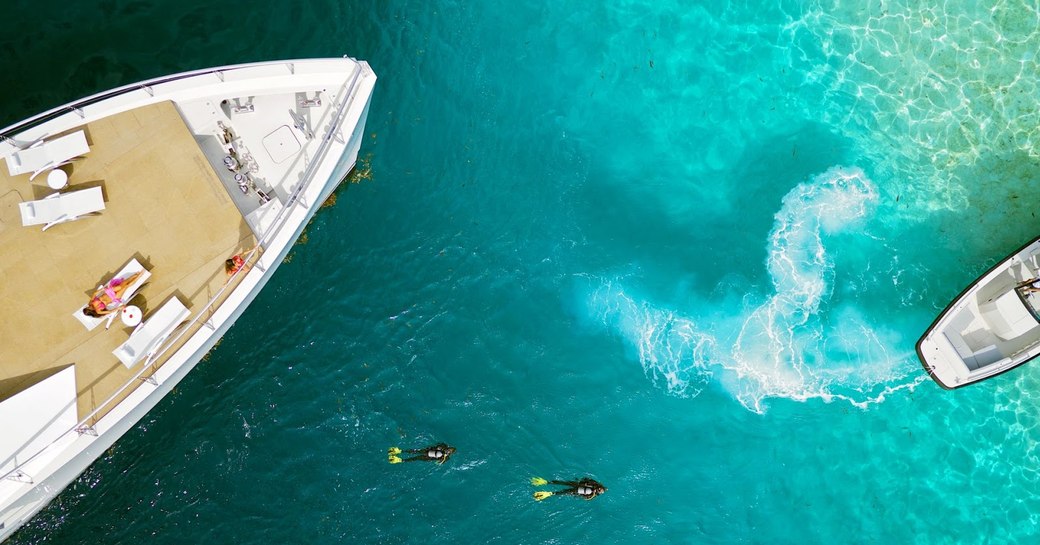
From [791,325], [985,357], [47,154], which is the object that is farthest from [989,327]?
[47,154]

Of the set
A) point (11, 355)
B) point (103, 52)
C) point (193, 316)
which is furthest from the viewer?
point (103, 52)

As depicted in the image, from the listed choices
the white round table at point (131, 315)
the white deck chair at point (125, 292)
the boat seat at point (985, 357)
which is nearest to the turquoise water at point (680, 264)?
the boat seat at point (985, 357)

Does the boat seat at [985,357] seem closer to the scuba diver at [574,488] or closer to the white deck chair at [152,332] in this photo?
the scuba diver at [574,488]

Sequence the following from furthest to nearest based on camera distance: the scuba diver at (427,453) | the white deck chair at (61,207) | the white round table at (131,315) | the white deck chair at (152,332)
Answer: the scuba diver at (427,453), the white deck chair at (152,332), the white round table at (131,315), the white deck chair at (61,207)

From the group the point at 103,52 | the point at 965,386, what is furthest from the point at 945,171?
the point at 103,52

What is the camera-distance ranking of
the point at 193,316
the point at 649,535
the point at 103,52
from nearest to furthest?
1. the point at 193,316
2. the point at 103,52
3. the point at 649,535

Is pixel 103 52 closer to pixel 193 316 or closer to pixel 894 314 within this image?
pixel 193 316
